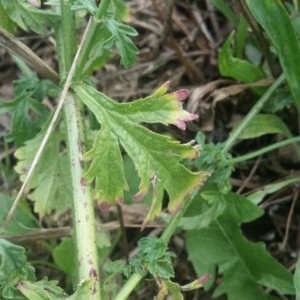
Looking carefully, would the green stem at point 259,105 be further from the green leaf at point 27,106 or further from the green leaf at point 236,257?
the green leaf at point 27,106

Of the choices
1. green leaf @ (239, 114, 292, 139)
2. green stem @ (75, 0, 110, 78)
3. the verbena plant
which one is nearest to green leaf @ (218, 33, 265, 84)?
the verbena plant

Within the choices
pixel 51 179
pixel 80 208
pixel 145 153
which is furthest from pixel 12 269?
pixel 51 179

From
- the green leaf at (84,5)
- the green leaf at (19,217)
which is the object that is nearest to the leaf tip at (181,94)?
the green leaf at (84,5)

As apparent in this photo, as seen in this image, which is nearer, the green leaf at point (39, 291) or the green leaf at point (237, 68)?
the green leaf at point (39, 291)

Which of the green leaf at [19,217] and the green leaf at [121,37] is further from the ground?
the green leaf at [121,37]

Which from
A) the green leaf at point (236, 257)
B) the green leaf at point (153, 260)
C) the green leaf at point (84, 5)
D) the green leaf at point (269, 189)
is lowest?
the green leaf at point (236, 257)

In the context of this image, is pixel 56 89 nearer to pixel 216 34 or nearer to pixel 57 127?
pixel 57 127
